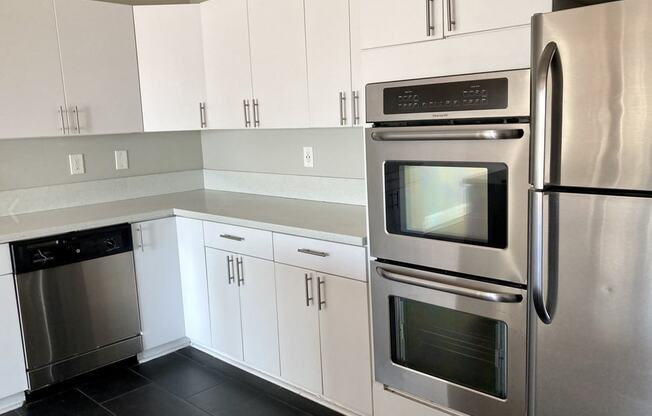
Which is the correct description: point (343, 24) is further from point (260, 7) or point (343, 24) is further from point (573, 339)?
point (573, 339)

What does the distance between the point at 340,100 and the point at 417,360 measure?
123 cm

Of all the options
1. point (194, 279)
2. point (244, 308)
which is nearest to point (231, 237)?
point (244, 308)

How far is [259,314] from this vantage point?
289 centimetres

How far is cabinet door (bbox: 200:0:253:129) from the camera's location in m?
3.10

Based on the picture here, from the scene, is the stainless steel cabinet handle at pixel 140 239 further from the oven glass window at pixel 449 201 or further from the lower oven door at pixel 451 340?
→ the oven glass window at pixel 449 201

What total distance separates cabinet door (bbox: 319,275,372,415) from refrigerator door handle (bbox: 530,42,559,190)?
0.98m

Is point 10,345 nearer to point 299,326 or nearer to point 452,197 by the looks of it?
point 299,326

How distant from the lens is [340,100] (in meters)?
2.66

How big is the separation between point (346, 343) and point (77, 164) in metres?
2.12

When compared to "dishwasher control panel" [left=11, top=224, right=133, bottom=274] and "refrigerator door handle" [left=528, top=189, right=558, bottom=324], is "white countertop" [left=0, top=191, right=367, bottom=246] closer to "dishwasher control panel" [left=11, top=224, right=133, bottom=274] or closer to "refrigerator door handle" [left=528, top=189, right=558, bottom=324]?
"dishwasher control panel" [left=11, top=224, right=133, bottom=274]

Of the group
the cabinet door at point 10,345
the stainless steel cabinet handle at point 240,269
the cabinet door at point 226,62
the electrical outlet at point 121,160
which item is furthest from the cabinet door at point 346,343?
the electrical outlet at point 121,160

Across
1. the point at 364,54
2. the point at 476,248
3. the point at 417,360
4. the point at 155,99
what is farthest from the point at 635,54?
the point at 155,99

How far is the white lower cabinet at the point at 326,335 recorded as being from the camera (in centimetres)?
242

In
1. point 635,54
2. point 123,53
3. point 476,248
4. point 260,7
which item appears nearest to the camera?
point 635,54
